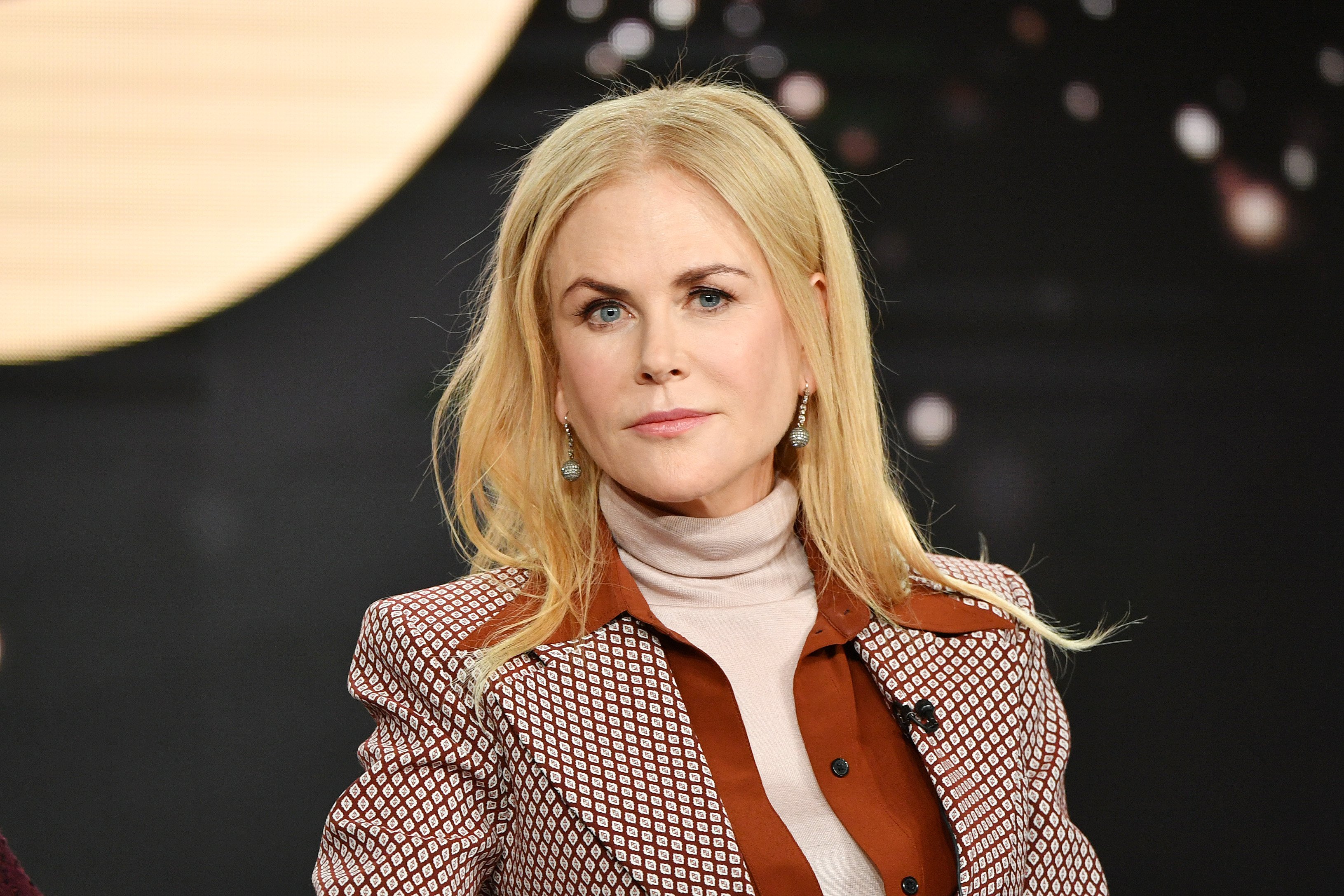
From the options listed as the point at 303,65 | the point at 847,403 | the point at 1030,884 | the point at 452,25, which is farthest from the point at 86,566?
the point at 1030,884

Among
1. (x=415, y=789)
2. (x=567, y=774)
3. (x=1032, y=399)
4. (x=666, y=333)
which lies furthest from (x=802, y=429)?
(x=1032, y=399)

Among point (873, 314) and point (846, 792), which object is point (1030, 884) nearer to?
point (846, 792)

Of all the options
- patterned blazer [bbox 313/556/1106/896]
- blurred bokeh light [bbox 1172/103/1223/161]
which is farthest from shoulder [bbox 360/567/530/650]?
blurred bokeh light [bbox 1172/103/1223/161]

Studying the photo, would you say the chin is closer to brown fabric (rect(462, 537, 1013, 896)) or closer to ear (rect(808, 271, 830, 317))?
brown fabric (rect(462, 537, 1013, 896))

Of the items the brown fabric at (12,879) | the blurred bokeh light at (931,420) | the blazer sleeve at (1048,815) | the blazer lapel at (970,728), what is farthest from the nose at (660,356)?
the blurred bokeh light at (931,420)

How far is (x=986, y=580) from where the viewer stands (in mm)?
1765

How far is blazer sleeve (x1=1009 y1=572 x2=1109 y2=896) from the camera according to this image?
5.24 feet

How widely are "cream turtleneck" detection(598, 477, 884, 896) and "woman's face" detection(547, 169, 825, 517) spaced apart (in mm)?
84

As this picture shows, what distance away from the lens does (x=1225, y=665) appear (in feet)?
8.58

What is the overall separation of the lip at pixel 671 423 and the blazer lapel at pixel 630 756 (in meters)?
0.25

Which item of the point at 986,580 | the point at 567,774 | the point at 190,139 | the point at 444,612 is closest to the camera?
the point at 567,774

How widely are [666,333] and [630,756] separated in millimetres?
474

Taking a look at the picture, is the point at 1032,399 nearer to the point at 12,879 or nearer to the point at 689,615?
the point at 689,615

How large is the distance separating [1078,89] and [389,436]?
1521mm
